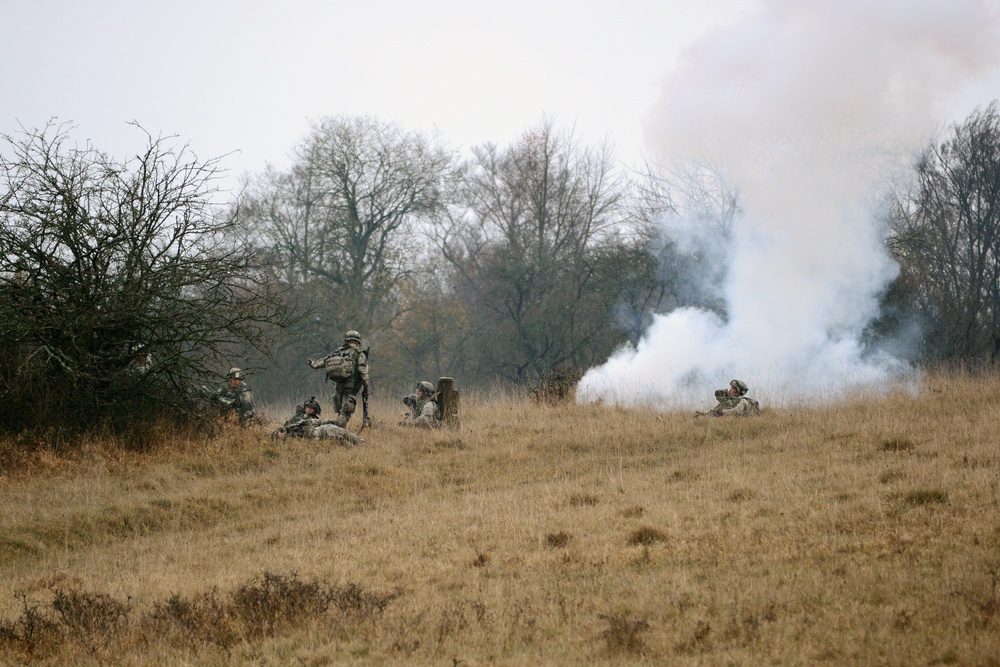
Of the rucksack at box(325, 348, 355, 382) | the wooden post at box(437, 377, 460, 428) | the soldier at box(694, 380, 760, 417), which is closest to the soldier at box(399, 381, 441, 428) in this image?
the wooden post at box(437, 377, 460, 428)

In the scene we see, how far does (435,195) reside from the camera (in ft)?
131

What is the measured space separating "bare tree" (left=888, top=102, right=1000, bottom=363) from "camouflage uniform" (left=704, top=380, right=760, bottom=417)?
14860 mm

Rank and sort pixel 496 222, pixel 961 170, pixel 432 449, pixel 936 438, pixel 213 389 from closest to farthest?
pixel 936 438 < pixel 432 449 < pixel 213 389 < pixel 961 170 < pixel 496 222

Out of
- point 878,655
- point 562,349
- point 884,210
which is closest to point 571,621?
point 878,655

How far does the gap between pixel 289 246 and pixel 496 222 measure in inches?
342

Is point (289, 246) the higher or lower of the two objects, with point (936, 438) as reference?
higher

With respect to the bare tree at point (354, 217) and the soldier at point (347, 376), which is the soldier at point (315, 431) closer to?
the soldier at point (347, 376)

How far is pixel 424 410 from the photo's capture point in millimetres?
17266

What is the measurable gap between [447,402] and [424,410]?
444mm

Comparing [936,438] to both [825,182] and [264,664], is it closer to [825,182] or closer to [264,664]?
[264,664]

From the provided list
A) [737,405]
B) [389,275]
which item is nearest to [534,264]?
[389,275]

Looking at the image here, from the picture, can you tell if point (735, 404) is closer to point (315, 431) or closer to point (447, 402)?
point (447, 402)

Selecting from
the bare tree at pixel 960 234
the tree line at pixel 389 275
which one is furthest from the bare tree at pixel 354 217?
the bare tree at pixel 960 234

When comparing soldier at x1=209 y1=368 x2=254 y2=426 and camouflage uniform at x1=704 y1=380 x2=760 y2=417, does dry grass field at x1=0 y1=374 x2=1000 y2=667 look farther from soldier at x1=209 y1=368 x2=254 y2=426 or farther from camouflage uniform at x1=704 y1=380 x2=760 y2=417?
soldier at x1=209 y1=368 x2=254 y2=426
